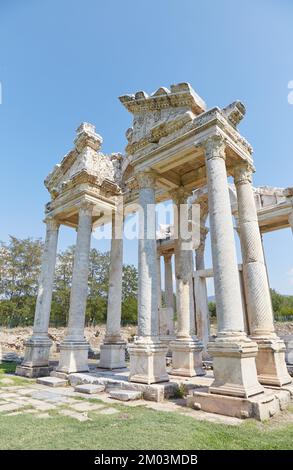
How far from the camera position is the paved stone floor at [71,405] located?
612 centimetres

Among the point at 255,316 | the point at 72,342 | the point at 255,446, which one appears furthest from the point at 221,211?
the point at 72,342

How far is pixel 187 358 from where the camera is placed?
31.2 ft

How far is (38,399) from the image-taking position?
7.70 metres

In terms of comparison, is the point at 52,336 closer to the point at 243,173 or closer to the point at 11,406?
the point at 11,406

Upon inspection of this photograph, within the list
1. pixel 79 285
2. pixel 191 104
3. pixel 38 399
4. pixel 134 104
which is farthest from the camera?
pixel 79 285

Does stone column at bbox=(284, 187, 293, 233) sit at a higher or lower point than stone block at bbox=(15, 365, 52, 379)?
higher

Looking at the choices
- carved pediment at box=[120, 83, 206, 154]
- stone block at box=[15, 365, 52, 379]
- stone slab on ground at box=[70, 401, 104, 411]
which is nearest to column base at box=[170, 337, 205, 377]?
stone slab on ground at box=[70, 401, 104, 411]

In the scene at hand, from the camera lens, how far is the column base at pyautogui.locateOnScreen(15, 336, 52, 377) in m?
12.1

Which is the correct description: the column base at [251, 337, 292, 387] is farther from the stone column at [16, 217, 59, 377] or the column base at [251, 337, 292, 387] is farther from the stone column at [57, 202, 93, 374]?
the stone column at [16, 217, 59, 377]

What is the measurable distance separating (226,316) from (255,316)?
193cm

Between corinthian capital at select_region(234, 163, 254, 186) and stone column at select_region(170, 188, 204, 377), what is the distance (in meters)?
2.37

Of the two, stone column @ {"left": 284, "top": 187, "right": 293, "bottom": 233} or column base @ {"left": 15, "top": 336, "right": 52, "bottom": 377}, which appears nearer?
column base @ {"left": 15, "top": 336, "right": 52, "bottom": 377}

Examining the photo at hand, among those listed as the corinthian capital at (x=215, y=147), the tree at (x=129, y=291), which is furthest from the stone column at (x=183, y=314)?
the tree at (x=129, y=291)
